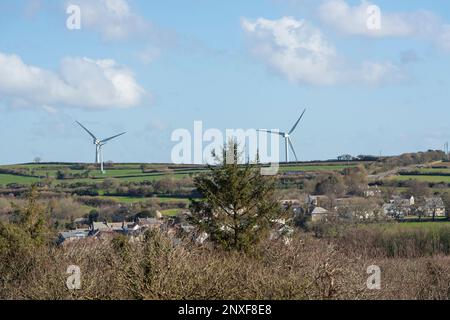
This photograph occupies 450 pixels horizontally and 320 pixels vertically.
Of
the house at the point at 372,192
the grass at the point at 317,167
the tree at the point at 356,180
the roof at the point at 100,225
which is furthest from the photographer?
the grass at the point at 317,167

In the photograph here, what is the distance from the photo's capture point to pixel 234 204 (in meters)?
39.6

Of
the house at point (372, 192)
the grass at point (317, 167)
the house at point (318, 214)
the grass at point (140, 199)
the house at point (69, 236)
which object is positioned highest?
the grass at point (317, 167)

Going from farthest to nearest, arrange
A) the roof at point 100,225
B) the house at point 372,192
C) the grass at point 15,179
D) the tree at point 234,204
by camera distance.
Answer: the grass at point 15,179 → the house at point 372,192 → the roof at point 100,225 → the tree at point 234,204

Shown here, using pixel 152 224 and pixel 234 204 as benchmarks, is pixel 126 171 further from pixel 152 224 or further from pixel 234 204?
pixel 152 224

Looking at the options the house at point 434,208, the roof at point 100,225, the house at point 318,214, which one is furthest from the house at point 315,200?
the roof at point 100,225

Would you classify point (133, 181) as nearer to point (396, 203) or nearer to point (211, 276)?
point (396, 203)

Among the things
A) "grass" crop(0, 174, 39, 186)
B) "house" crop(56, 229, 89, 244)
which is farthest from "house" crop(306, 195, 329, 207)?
"grass" crop(0, 174, 39, 186)

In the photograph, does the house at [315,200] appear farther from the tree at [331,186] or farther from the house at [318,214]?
the tree at [331,186]

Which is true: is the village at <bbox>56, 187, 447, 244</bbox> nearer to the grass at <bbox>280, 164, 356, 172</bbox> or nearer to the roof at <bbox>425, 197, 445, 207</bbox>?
the roof at <bbox>425, 197, 445, 207</bbox>

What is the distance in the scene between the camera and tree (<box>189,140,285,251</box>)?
38.3 meters

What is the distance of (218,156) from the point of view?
137ft

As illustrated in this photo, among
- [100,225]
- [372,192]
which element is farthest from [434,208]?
[100,225]

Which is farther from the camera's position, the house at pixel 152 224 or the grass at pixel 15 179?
the grass at pixel 15 179

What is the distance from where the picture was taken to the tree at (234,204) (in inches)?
1510
